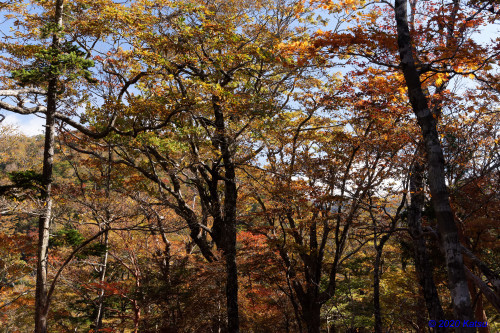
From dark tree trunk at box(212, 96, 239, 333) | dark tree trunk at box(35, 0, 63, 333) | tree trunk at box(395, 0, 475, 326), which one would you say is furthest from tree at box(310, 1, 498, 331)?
dark tree trunk at box(35, 0, 63, 333)

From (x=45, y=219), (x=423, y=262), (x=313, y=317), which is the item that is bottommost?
(x=313, y=317)

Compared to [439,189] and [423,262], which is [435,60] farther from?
[423,262]

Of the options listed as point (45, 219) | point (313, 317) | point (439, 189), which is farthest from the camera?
point (313, 317)

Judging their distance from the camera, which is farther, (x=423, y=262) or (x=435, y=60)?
(x=423, y=262)

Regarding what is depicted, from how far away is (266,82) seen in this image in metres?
10.8

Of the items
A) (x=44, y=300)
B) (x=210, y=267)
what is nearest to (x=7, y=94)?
(x=44, y=300)

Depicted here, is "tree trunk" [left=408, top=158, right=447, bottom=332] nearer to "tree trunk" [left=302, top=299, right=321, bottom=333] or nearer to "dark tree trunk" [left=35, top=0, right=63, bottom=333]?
"tree trunk" [left=302, top=299, right=321, bottom=333]

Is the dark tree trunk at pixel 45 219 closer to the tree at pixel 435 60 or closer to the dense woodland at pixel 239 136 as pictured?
the dense woodland at pixel 239 136

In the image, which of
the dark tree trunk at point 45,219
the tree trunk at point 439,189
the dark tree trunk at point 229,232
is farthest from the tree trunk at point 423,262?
the dark tree trunk at point 45,219

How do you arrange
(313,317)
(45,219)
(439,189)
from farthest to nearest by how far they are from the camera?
(313,317) < (45,219) < (439,189)

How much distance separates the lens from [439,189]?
401 cm

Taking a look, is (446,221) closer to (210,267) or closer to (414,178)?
(414,178)

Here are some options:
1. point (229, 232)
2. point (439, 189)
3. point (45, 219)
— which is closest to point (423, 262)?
point (439, 189)

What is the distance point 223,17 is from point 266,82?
2.51m
